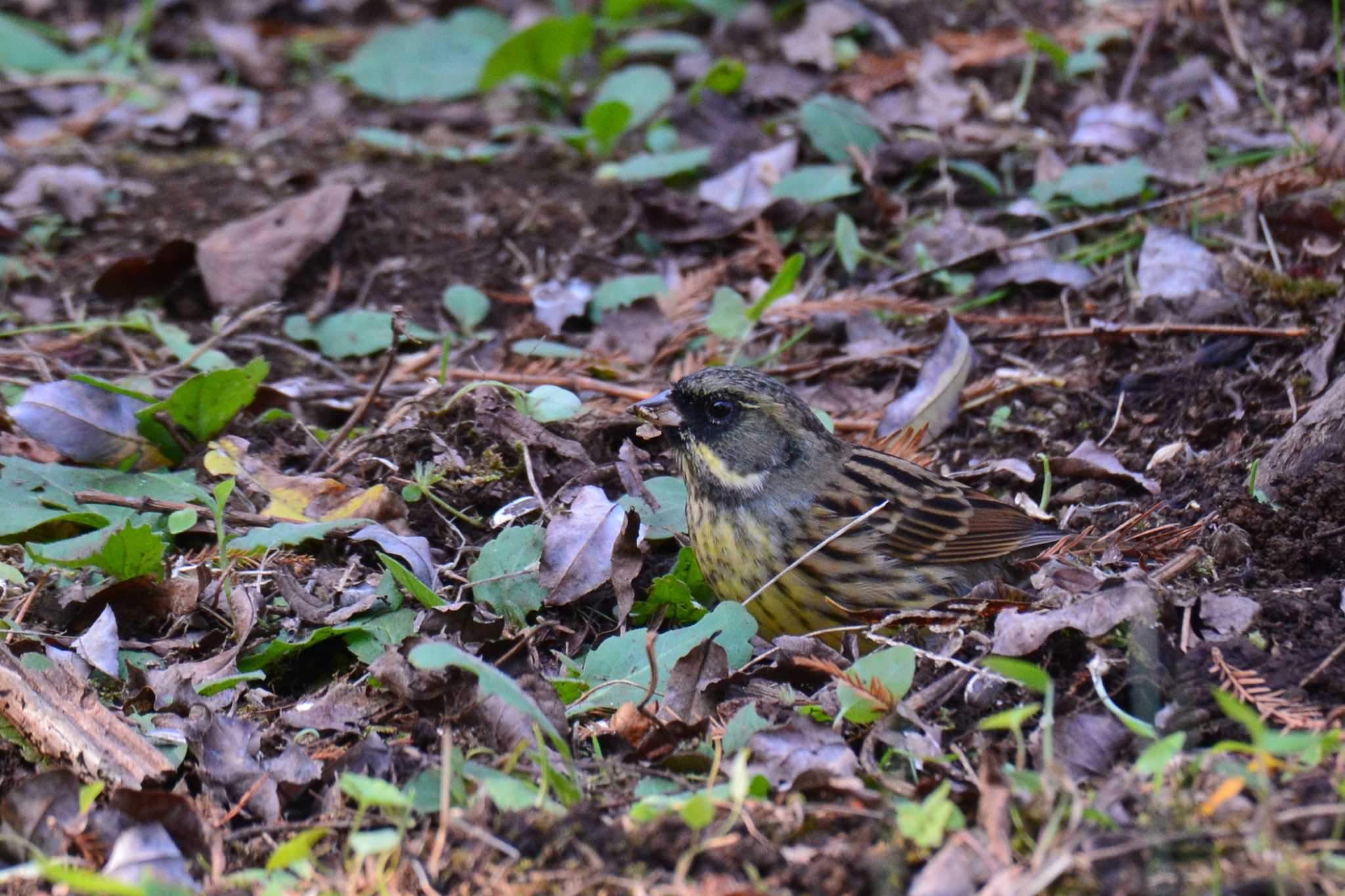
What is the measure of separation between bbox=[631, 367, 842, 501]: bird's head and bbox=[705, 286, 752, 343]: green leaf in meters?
0.90

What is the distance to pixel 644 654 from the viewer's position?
401 centimetres

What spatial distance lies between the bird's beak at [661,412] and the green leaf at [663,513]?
11.2 inches

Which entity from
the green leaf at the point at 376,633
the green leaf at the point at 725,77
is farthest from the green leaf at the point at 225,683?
the green leaf at the point at 725,77

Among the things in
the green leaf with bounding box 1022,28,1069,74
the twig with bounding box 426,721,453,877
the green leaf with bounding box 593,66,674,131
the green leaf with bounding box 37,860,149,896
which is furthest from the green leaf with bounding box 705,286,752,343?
the green leaf with bounding box 37,860,149,896

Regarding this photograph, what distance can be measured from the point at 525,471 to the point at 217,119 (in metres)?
4.68

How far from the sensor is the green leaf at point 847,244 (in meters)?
6.45

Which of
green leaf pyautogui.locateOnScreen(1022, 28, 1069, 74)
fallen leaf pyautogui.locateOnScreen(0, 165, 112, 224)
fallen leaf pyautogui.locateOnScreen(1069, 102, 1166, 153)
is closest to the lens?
fallen leaf pyautogui.locateOnScreen(1069, 102, 1166, 153)

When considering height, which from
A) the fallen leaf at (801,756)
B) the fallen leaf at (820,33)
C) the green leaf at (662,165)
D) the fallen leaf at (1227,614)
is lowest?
the fallen leaf at (801,756)

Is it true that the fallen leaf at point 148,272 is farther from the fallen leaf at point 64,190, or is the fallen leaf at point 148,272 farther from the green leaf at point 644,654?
the green leaf at point 644,654

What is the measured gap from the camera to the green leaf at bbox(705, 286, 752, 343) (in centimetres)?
582

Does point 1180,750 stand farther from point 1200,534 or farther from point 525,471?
point 525,471

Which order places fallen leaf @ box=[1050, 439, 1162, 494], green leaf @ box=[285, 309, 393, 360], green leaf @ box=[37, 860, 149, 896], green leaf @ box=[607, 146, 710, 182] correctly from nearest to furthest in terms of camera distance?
green leaf @ box=[37, 860, 149, 896] → fallen leaf @ box=[1050, 439, 1162, 494] → green leaf @ box=[285, 309, 393, 360] → green leaf @ box=[607, 146, 710, 182]

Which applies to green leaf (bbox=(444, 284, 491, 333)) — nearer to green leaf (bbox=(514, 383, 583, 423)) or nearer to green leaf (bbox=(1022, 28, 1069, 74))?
green leaf (bbox=(514, 383, 583, 423))

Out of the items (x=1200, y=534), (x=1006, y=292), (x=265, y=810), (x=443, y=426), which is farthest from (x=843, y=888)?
(x=1006, y=292)
